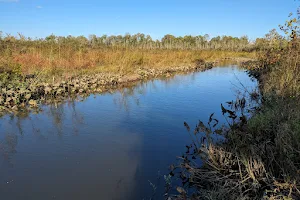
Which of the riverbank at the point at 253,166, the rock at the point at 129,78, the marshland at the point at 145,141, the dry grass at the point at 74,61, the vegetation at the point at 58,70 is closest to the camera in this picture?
the riverbank at the point at 253,166

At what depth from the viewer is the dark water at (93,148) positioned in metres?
2.78

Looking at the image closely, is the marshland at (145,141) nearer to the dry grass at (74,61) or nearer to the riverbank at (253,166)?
the riverbank at (253,166)

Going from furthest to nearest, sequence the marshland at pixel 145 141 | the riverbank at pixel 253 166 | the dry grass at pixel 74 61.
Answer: the dry grass at pixel 74 61, the marshland at pixel 145 141, the riverbank at pixel 253 166

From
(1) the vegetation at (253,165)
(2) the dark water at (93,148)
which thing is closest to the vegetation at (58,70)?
(2) the dark water at (93,148)

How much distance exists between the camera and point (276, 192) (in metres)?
2.11

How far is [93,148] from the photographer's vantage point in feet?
12.3

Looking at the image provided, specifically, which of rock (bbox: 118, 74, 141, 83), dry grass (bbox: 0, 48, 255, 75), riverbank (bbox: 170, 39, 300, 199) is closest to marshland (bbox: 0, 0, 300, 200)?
riverbank (bbox: 170, 39, 300, 199)

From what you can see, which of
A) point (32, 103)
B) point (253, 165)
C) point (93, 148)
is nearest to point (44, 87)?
point (32, 103)

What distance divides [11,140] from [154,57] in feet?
39.0

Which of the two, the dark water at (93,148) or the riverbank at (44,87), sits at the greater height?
the riverbank at (44,87)

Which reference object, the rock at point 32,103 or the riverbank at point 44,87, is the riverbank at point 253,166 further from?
the riverbank at point 44,87

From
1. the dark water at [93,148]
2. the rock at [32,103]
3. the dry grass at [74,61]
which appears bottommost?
the dark water at [93,148]

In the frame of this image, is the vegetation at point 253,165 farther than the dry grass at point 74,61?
No

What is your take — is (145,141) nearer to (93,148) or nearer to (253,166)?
(93,148)
